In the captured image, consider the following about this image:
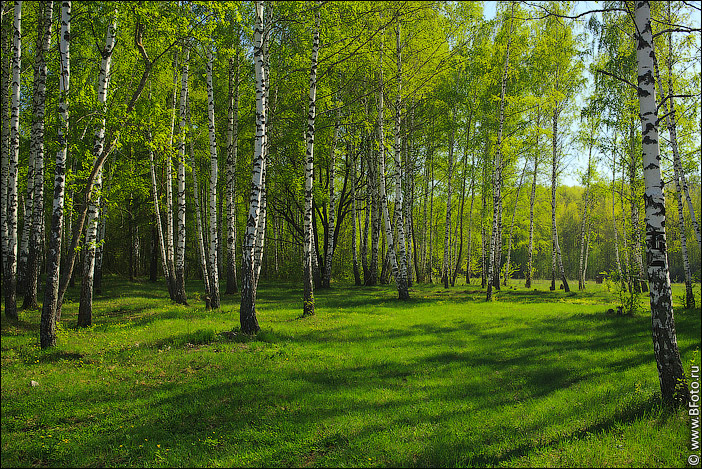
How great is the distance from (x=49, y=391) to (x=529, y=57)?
25550 mm

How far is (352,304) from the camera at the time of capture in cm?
1638

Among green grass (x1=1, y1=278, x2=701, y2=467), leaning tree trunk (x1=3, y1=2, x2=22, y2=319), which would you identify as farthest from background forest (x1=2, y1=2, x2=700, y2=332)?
green grass (x1=1, y1=278, x2=701, y2=467)

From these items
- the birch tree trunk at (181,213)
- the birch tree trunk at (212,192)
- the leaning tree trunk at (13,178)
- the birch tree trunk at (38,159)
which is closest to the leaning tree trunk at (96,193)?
the birch tree trunk at (38,159)

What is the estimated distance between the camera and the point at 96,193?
9328 mm

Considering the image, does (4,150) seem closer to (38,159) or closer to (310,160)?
(38,159)

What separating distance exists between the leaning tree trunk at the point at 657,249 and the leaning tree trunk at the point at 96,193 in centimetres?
1015

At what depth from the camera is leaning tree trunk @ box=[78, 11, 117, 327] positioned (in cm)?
955

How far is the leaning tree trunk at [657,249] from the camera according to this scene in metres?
5.22

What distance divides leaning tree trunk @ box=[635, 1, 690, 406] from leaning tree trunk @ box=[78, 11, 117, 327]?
400 inches

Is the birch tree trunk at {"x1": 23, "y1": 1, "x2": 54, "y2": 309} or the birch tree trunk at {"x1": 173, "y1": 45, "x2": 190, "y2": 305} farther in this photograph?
the birch tree trunk at {"x1": 173, "y1": 45, "x2": 190, "y2": 305}

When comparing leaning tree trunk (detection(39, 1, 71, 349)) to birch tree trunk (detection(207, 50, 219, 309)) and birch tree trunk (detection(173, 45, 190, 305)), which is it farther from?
birch tree trunk (detection(207, 50, 219, 309))

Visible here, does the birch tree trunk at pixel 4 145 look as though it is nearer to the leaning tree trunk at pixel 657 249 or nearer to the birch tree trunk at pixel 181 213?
the birch tree trunk at pixel 181 213

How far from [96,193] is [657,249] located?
11.0 meters

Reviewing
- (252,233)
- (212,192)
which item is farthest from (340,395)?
(212,192)
